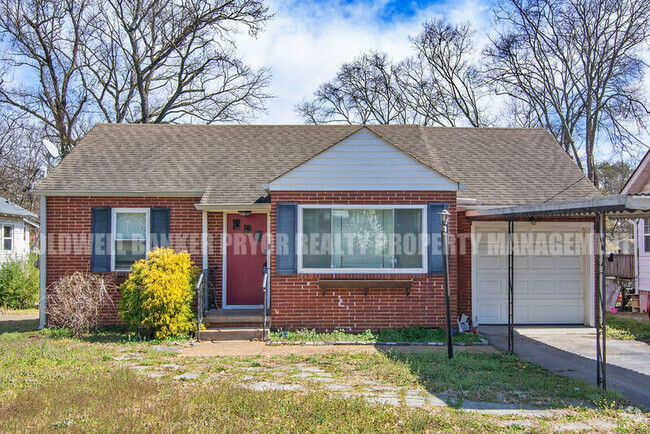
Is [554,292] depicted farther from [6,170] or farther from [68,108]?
[6,170]

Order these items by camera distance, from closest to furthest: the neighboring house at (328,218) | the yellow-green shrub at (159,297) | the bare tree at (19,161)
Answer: the yellow-green shrub at (159,297) → the neighboring house at (328,218) → the bare tree at (19,161)

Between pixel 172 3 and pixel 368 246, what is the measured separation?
749 inches

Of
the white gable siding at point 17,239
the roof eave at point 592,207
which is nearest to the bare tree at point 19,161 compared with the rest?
the white gable siding at point 17,239

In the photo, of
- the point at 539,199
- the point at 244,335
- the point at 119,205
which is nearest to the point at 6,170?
the point at 119,205

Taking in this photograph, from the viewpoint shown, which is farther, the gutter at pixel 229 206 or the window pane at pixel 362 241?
the gutter at pixel 229 206

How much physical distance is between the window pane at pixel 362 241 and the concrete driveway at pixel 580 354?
273 cm

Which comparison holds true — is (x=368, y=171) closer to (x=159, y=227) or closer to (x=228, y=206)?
(x=228, y=206)

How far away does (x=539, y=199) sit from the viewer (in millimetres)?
11930

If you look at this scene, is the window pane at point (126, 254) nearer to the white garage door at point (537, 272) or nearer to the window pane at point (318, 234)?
the window pane at point (318, 234)

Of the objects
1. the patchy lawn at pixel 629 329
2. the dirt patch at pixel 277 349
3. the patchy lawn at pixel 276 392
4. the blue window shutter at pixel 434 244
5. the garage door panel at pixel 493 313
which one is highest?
the blue window shutter at pixel 434 244

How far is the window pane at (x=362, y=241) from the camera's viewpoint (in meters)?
10.5

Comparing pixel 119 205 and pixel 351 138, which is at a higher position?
pixel 351 138

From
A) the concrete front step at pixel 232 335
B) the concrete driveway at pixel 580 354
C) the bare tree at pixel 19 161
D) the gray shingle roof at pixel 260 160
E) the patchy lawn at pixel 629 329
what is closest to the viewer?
the concrete driveway at pixel 580 354

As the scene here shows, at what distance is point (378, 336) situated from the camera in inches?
403
